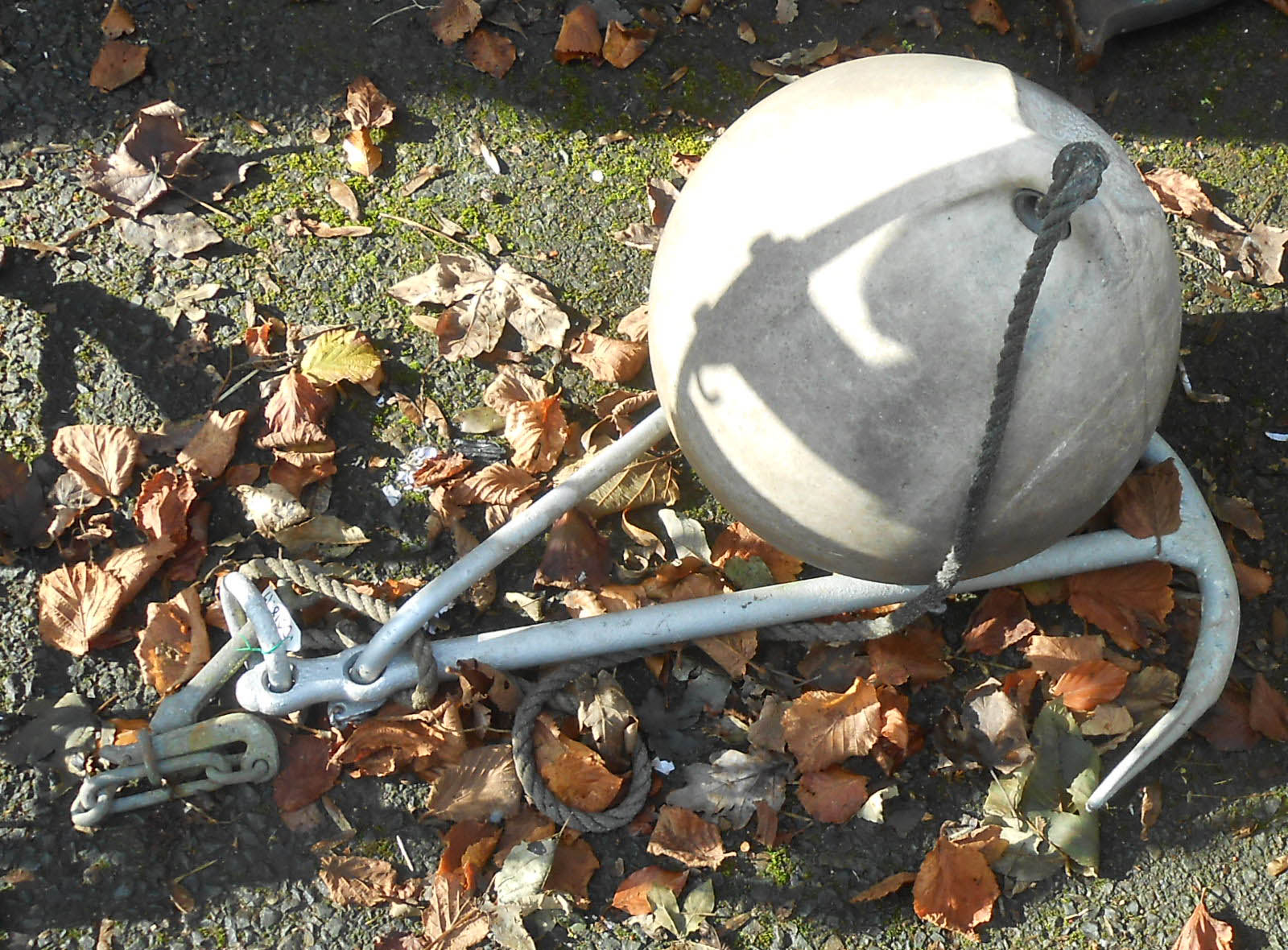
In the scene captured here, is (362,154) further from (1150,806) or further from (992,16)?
(1150,806)

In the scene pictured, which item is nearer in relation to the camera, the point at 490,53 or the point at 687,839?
the point at 687,839

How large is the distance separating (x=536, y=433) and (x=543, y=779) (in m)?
1.03

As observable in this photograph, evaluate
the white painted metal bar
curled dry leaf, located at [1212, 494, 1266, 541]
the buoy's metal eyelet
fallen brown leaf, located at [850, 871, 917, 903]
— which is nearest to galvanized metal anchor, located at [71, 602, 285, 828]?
the white painted metal bar

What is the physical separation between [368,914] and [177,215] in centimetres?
232

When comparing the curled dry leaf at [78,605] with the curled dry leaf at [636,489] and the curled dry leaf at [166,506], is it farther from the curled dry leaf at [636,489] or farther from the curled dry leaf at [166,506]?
the curled dry leaf at [636,489]

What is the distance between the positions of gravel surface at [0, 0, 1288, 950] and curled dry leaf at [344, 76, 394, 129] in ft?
0.19

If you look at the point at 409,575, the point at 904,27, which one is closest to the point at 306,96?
the point at 409,575

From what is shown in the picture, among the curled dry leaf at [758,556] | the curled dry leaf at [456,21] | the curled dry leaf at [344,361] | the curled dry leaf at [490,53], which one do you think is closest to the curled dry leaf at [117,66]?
the curled dry leaf at [456,21]

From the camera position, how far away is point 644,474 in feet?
10.4

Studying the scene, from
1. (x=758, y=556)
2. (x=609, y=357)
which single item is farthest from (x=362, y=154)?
(x=758, y=556)

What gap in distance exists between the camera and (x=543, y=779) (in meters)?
2.81

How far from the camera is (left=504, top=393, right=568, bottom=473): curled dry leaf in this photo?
3.24 m

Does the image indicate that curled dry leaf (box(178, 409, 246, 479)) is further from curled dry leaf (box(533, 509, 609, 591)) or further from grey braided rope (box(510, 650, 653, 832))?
grey braided rope (box(510, 650, 653, 832))

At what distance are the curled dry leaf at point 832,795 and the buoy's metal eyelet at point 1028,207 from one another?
1557 mm
